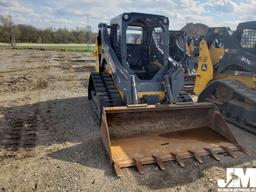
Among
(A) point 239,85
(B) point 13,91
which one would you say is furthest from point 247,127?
(B) point 13,91

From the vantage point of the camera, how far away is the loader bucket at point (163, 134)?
3.95 metres

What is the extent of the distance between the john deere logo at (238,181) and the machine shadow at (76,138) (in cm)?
20

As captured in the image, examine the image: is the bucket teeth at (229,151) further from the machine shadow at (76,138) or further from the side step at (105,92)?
the side step at (105,92)

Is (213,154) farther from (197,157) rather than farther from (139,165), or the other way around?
(139,165)

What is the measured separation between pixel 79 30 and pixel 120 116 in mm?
54365

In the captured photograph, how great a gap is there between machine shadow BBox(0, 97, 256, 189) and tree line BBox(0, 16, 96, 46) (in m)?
39.7

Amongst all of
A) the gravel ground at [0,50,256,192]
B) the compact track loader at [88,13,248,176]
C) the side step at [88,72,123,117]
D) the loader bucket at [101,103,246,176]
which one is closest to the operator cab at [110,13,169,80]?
the compact track loader at [88,13,248,176]

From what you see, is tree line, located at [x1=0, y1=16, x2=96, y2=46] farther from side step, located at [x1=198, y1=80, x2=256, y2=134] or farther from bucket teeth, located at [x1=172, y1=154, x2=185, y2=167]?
bucket teeth, located at [x1=172, y1=154, x2=185, y2=167]

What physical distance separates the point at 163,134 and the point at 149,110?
1.80ft

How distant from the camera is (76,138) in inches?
190

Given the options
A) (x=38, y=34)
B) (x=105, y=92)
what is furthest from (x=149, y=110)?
(x=38, y=34)

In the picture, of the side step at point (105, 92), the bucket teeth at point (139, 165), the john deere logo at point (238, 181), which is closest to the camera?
the john deere logo at point (238, 181)

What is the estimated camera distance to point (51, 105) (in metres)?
7.18

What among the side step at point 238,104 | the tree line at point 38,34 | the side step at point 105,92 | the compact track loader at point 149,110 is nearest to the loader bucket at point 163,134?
the compact track loader at point 149,110
